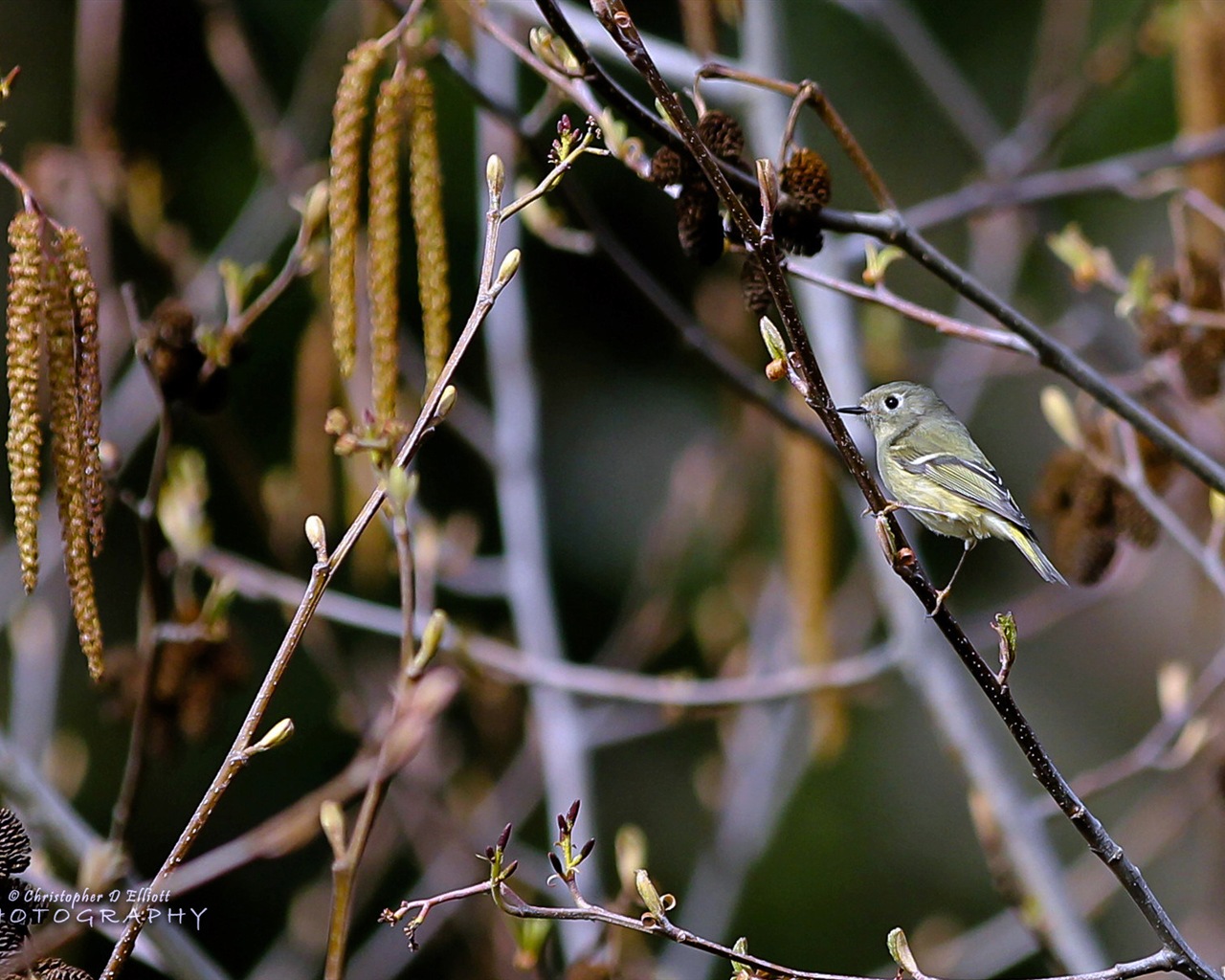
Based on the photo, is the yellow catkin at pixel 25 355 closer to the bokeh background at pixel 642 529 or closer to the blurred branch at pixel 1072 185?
the bokeh background at pixel 642 529

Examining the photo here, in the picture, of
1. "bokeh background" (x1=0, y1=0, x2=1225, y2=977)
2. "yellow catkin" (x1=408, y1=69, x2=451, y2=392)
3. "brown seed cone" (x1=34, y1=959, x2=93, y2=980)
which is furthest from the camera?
"bokeh background" (x1=0, y1=0, x2=1225, y2=977)

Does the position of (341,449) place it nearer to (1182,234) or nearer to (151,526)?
(151,526)

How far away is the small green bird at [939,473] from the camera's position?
2660mm

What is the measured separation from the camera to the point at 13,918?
158 cm

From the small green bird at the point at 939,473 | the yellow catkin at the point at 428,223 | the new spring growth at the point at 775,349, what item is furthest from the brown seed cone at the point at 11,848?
the small green bird at the point at 939,473

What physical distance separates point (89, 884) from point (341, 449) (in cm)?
83

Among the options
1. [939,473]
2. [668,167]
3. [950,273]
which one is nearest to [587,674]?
[939,473]

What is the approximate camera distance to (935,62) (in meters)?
4.16


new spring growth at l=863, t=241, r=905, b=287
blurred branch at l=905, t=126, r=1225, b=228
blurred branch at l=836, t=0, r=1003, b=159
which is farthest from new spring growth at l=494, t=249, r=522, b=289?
blurred branch at l=836, t=0, r=1003, b=159

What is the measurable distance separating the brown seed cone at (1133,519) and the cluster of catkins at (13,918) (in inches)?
73.7

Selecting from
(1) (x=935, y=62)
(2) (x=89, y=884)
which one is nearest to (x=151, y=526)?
(2) (x=89, y=884)

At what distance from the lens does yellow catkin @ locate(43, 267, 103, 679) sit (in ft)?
4.78

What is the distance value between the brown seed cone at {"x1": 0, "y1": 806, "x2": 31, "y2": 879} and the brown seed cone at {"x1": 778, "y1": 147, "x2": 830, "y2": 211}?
4.06 ft

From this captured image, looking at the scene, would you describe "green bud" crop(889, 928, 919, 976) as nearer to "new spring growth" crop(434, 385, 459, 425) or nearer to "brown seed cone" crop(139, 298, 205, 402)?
"new spring growth" crop(434, 385, 459, 425)
